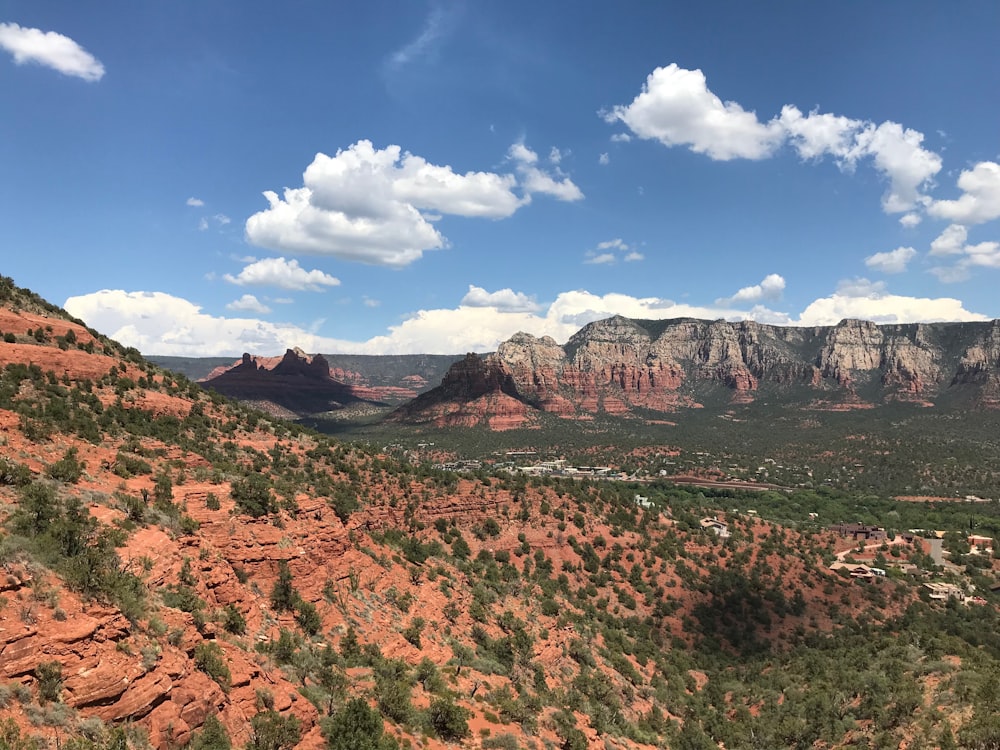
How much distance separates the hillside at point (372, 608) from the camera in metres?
14.4

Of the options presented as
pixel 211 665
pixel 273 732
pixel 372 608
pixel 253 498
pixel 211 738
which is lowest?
pixel 372 608

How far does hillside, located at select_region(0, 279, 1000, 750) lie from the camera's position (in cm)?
1444

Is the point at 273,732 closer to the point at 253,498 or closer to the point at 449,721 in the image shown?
the point at 449,721

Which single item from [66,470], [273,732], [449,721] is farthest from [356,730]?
[66,470]

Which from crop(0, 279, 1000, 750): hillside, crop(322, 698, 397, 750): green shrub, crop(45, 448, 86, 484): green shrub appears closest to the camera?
crop(0, 279, 1000, 750): hillside

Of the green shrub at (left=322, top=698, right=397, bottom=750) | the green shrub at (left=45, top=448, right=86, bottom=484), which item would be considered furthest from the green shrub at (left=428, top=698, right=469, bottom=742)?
the green shrub at (left=45, top=448, right=86, bottom=484)

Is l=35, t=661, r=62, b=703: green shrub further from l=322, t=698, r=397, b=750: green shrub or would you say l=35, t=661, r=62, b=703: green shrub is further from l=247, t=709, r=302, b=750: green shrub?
l=322, t=698, r=397, b=750: green shrub

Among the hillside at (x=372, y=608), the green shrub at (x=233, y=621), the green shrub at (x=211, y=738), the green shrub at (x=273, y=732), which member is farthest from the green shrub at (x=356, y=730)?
the green shrub at (x=233, y=621)

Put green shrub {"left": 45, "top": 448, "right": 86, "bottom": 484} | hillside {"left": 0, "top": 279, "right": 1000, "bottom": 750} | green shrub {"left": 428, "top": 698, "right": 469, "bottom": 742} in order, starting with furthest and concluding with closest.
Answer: green shrub {"left": 45, "top": 448, "right": 86, "bottom": 484} < green shrub {"left": 428, "top": 698, "right": 469, "bottom": 742} < hillside {"left": 0, "top": 279, "right": 1000, "bottom": 750}

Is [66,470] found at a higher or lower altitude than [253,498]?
higher

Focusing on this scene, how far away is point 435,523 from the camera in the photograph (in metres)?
52.0

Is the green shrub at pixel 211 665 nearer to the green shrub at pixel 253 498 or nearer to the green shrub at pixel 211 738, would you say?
the green shrub at pixel 211 738

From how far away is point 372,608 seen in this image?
2906cm

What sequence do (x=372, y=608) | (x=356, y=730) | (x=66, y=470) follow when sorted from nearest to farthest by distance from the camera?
(x=356, y=730) < (x=66, y=470) < (x=372, y=608)
